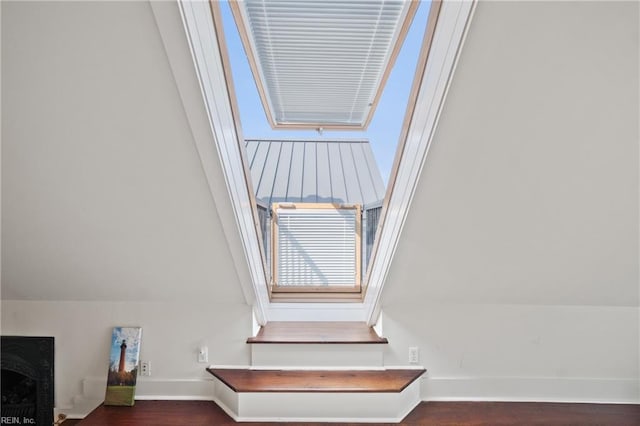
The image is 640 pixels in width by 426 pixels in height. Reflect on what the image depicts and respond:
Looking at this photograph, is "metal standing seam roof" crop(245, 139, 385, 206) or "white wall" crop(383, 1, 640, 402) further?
"metal standing seam roof" crop(245, 139, 385, 206)

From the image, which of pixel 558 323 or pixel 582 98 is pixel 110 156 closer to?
pixel 582 98

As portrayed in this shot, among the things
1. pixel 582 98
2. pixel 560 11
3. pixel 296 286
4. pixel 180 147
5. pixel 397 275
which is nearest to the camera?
pixel 560 11

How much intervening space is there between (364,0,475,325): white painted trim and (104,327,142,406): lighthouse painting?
1.69m

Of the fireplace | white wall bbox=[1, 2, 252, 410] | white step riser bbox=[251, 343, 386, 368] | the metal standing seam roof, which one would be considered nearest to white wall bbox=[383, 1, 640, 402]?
white step riser bbox=[251, 343, 386, 368]

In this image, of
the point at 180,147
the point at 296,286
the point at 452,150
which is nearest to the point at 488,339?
the point at 296,286

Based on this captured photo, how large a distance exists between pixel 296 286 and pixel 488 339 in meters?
1.40

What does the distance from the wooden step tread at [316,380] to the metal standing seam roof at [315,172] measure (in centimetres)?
114

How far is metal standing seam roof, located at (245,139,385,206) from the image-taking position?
2.26 meters

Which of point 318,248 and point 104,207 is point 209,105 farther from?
point 318,248

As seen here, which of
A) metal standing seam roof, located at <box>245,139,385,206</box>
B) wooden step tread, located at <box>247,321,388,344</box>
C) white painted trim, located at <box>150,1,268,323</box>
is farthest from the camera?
wooden step tread, located at <box>247,321,388,344</box>

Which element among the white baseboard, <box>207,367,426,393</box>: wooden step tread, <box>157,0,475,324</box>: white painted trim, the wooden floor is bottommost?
the wooden floor

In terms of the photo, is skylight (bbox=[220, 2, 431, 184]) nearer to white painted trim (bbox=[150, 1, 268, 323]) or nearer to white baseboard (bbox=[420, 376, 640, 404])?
white painted trim (bbox=[150, 1, 268, 323])

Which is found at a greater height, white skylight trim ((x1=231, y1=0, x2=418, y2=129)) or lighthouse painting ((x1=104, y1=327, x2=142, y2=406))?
white skylight trim ((x1=231, y1=0, x2=418, y2=129))

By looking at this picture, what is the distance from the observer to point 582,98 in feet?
3.76
